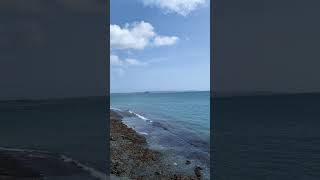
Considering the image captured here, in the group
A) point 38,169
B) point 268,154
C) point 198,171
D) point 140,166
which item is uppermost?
point 38,169

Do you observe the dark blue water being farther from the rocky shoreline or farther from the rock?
the rocky shoreline

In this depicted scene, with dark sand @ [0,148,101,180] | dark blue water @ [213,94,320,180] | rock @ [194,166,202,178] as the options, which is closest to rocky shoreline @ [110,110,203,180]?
rock @ [194,166,202,178]

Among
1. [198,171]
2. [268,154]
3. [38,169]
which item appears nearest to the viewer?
[38,169]

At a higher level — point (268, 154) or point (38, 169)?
point (38, 169)

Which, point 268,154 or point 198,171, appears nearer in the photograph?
point 198,171

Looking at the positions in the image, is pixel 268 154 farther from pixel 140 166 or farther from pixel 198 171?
pixel 140 166

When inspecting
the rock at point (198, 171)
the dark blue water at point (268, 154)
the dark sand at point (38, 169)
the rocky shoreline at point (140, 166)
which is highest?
the dark sand at point (38, 169)

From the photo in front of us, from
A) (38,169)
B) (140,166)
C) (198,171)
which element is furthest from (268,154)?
(38,169)

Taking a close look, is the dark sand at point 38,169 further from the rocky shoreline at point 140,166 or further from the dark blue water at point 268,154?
the dark blue water at point 268,154

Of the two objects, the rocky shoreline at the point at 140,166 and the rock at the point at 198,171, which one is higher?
the rocky shoreline at the point at 140,166

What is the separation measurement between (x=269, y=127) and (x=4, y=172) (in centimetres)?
4261

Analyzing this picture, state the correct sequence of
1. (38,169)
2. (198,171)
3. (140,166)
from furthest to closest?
(140,166) → (198,171) → (38,169)

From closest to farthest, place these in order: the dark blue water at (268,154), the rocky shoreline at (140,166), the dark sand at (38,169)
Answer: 1. the dark sand at (38,169)
2. the rocky shoreline at (140,166)
3. the dark blue water at (268,154)

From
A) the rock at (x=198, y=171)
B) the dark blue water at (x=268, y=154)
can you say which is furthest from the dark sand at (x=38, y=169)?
the dark blue water at (x=268, y=154)
